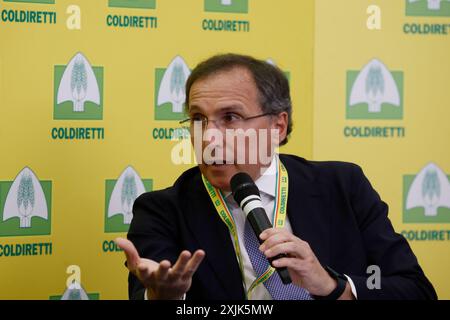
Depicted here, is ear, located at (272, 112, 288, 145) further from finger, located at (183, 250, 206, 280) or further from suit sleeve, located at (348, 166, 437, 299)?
finger, located at (183, 250, 206, 280)

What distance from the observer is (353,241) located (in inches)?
77.9

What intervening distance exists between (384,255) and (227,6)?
130 cm

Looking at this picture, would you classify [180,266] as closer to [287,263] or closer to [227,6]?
[287,263]

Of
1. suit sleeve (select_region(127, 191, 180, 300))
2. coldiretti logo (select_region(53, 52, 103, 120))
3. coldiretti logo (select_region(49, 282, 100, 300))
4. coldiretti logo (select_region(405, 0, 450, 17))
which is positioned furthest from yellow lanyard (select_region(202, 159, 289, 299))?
coldiretti logo (select_region(405, 0, 450, 17))

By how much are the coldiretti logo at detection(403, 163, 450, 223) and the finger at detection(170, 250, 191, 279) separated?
165 centimetres

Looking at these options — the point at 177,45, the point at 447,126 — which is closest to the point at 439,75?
the point at 447,126

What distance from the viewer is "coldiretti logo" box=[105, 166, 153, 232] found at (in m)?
2.56

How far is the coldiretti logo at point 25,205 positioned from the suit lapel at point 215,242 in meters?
0.79

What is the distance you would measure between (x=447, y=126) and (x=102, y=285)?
1.72 metres

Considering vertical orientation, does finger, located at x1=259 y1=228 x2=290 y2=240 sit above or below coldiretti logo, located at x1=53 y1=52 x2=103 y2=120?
below

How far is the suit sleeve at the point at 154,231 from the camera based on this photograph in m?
1.84

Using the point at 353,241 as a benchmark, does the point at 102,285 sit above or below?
below
